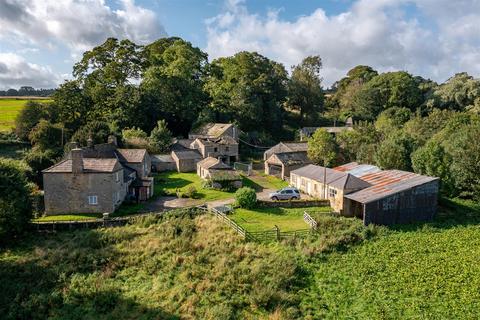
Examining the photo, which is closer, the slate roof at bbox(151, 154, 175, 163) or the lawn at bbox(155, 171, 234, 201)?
the lawn at bbox(155, 171, 234, 201)

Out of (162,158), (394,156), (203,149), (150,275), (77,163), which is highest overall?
(203,149)

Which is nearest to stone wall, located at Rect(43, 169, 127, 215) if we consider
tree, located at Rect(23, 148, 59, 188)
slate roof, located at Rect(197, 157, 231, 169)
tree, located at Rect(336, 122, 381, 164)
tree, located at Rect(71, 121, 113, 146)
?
tree, located at Rect(23, 148, 59, 188)

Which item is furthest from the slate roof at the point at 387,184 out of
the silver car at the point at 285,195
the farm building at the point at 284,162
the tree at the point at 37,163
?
the tree at the point at 37,163

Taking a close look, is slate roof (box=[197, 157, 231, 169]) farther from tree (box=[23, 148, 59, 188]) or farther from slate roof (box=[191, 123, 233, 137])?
tree (box=[23, 148, 59, 188])

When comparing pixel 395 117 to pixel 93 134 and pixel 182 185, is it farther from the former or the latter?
pixel 93 134

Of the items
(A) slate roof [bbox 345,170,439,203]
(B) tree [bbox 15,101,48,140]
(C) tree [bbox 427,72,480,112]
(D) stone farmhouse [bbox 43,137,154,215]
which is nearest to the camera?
(A) slate roof [bbox 345,170,439,203]

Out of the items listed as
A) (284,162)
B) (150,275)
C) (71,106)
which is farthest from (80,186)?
(71,106)
